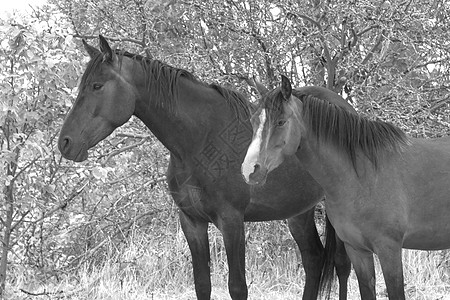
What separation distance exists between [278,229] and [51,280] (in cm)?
246

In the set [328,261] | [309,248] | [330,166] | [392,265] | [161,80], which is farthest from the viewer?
[309,248]

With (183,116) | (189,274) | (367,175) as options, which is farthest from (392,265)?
(189,274)

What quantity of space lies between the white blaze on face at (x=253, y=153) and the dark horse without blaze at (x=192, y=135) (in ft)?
2.66

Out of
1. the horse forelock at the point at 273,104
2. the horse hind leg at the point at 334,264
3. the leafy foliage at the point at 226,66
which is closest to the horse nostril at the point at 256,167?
the horse forelock at the point at 273,104

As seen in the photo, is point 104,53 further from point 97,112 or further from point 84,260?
point 84,260

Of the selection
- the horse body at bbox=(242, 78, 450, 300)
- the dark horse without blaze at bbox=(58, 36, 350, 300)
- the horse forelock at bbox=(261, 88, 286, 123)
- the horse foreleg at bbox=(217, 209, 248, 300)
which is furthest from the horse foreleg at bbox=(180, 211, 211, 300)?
the horse forelock at bbox=(261, 88, 286, 123)

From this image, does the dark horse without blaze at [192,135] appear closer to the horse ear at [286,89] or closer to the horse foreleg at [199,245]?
the horse foreleg at [199,245]

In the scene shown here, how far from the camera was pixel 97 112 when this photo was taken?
4.59 meters

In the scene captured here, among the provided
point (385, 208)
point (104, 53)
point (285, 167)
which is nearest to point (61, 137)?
point (104, 53)

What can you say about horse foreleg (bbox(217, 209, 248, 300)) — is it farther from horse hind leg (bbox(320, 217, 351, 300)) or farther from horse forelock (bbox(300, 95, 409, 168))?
horse hind leg (bbox(320, 217, 351, 300))

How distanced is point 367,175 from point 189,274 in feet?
11.7

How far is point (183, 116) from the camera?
4.88 meters

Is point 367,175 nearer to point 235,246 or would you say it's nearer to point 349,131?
point 349,131

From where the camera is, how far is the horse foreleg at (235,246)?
4805mm
